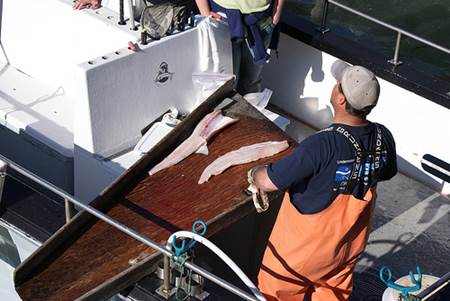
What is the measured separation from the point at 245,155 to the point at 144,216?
79cm

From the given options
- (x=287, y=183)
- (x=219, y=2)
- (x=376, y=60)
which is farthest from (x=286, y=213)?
(x=376, y=60)

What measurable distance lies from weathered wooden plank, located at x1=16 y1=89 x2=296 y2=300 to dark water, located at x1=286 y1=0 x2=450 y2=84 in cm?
518

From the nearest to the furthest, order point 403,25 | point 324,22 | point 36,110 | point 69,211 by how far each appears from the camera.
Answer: point 69,211 → point 36,110 → point 324,22 → point 403,25

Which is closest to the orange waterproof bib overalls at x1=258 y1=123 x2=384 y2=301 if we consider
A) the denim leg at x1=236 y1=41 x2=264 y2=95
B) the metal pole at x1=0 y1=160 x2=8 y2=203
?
the metal pole at x1=0 y1=160 x2=8 y2=203

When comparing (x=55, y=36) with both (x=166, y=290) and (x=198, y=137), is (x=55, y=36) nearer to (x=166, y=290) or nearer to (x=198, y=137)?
(x=198, y=137)

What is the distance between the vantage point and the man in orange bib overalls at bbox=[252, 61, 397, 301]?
387cm

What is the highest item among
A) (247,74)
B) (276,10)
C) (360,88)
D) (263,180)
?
(360,88)

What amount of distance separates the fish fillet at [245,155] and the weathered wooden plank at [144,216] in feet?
0.11

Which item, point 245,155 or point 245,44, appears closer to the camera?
point 245,155

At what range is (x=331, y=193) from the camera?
3.97 metres

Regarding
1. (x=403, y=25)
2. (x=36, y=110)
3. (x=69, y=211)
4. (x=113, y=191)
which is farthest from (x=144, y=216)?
(x=403, y=25)

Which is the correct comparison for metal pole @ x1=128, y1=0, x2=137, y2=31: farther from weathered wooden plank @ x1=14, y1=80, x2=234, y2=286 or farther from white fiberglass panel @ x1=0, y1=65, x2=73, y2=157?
white fiberglass panel @ x1=0, y1=65, x2=73, y2=157

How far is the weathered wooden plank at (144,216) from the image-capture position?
4.23 meters

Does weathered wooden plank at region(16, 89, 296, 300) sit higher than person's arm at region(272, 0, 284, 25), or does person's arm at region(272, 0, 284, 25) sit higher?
person's arm at region(272, 0, 284, 25)
